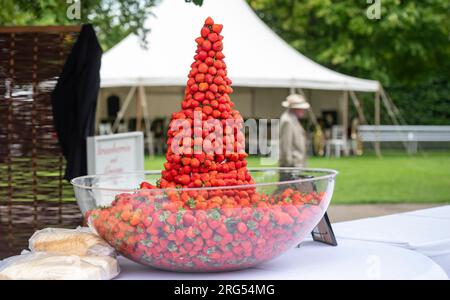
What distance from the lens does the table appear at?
1633 mm

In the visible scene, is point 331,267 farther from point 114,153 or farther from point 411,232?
point 114,153

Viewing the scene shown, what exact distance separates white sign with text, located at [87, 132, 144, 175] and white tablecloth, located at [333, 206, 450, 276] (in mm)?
1868

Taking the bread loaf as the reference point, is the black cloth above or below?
above

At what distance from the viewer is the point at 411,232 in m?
2.27

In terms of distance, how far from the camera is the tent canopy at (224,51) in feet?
41.4

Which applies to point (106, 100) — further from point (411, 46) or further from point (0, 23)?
point (0, 23)

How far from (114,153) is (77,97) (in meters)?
0.65

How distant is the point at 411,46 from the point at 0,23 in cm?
1168

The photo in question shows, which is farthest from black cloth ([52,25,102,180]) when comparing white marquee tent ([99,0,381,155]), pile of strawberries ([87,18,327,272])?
white marquee tent ([99,0,381,155])

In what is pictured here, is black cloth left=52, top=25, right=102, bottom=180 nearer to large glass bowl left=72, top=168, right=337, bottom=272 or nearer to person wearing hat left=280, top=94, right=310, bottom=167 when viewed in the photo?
large glass bowl left=72, top=168, right=337, bottom=272

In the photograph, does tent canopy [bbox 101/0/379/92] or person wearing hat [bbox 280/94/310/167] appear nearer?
person wearing hat [bbox 280/94/310/167]

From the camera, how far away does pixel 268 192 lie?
1.62 meters

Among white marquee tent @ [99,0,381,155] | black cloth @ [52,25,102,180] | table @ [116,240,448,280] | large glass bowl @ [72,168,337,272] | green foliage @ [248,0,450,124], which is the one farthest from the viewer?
green foliage @ [248,0,450,124]

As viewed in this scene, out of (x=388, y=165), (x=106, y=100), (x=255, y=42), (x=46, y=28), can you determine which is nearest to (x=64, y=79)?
(x=46, y=28)
